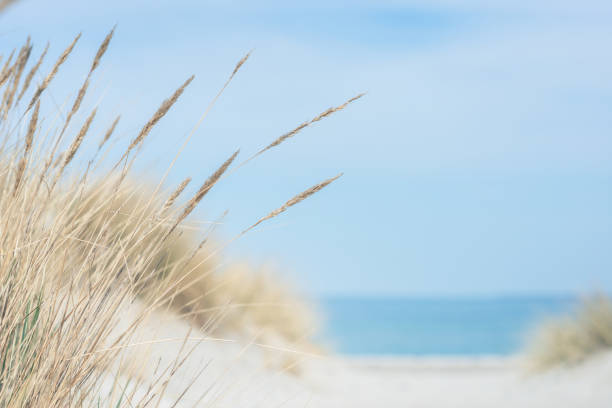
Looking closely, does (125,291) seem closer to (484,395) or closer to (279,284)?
(484,395)

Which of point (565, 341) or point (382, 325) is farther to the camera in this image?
point (382, 325)

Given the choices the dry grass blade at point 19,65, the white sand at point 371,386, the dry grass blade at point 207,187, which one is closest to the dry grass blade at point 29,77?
the dry grass blade at point 19,65

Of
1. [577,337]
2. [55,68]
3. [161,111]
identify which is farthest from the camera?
[577,337]

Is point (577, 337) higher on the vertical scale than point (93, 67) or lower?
lower

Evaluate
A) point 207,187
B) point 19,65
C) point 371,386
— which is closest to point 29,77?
point 19,65

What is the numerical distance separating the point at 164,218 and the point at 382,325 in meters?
46.0

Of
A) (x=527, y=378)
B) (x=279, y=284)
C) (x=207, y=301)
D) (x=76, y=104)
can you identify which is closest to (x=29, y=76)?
(x=76, y=104)

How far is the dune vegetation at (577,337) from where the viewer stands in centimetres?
698

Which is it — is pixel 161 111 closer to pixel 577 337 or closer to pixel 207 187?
pixel 207 187

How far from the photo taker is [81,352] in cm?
150

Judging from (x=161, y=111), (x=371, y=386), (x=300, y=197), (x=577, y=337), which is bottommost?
(x=371, y=386)

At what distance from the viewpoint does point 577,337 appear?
7.07 metres

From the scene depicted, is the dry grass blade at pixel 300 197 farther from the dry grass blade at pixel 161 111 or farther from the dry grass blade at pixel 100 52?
the dry grass blade at pixel 100 52

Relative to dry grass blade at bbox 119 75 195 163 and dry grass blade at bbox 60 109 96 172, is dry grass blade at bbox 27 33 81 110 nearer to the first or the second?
dry grass blade at bbox 60 109 96 172
